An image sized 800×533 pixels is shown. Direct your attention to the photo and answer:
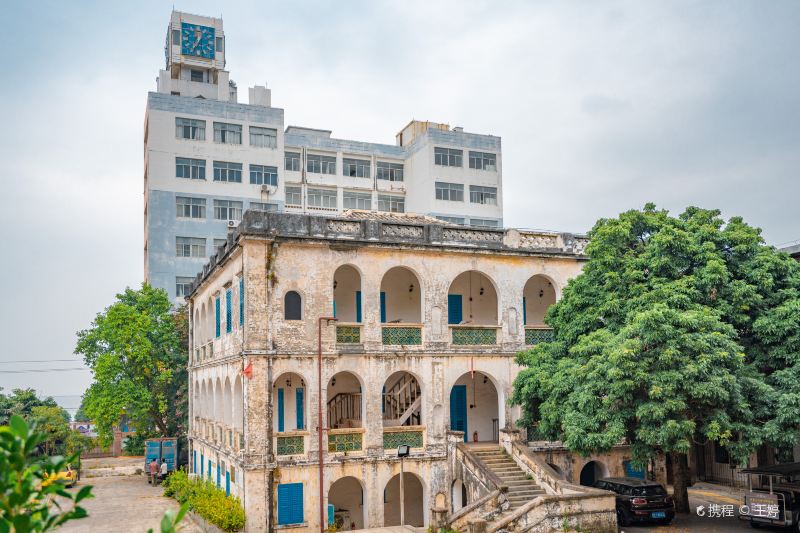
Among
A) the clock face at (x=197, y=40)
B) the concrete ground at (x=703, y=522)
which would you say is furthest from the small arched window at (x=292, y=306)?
the clock face at (x=197, y=40)

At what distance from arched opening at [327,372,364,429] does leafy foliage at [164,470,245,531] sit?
4.18 metres

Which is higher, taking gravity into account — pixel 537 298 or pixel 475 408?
pixel 537 298

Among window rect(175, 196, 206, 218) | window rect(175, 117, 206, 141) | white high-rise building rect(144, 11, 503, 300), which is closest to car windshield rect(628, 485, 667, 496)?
white high-rise building rect(144, 11, 503, 300)

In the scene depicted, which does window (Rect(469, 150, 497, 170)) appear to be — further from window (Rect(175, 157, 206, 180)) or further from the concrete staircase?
the concrete staircase

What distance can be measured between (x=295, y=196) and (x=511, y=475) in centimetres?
3489

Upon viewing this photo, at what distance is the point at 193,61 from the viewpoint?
5191 centimetres

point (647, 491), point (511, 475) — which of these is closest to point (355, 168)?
point (511, 475)

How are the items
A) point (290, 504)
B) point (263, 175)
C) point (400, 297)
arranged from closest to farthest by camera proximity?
point (290, 504)
point (400, 297)
point (263, 175)

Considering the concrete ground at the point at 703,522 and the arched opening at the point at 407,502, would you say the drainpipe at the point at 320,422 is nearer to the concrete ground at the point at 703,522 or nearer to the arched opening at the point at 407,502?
the arched opening at the point at 407,502

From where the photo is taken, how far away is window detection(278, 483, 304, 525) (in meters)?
20.1

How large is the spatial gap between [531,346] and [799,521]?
28.9 feet

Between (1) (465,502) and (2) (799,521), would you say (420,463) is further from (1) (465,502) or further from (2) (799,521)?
(2) (799,521)

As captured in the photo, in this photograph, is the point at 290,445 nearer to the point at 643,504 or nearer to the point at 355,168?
the point at 643,504

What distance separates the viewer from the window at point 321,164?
5281cm
